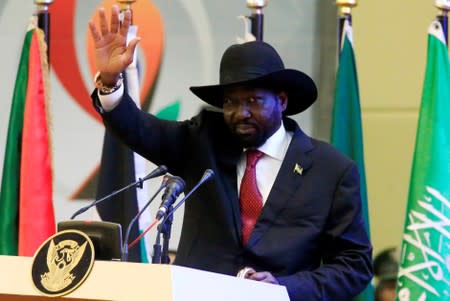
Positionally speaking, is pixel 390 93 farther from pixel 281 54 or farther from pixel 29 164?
pixel 29 164

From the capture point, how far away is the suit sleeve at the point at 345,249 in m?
3.55

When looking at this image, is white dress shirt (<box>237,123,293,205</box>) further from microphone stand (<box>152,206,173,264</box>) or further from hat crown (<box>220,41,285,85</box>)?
microphone stand (<box>152,206,173,264</box>)

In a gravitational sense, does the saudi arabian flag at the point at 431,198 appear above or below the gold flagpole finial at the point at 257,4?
below

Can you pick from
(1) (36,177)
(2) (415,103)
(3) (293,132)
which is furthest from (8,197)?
(2) (415,103)

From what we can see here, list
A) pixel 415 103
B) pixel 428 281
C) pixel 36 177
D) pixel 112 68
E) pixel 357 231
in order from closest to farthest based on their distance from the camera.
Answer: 1. pixel 112 68
2. pixel 357 231
3. pixel 428 281
4. pixel 36 177
5. pixel 415 103

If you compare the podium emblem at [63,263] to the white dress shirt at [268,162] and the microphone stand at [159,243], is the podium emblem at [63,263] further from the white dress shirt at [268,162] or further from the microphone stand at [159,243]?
the white dress shirt at [268,162]

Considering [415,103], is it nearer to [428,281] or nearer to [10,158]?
[428,281]

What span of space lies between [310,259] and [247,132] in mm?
451

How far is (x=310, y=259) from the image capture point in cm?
363

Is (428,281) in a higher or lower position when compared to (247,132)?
lower

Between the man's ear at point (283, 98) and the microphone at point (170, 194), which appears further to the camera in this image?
the man's ear at point (283, 98)

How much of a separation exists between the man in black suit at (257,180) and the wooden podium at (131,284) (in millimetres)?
891

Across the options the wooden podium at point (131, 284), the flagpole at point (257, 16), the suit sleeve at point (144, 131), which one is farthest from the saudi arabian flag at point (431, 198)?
the wooden podium at point (131, 284)

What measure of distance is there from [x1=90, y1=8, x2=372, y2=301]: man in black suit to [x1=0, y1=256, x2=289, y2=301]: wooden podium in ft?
2.92
